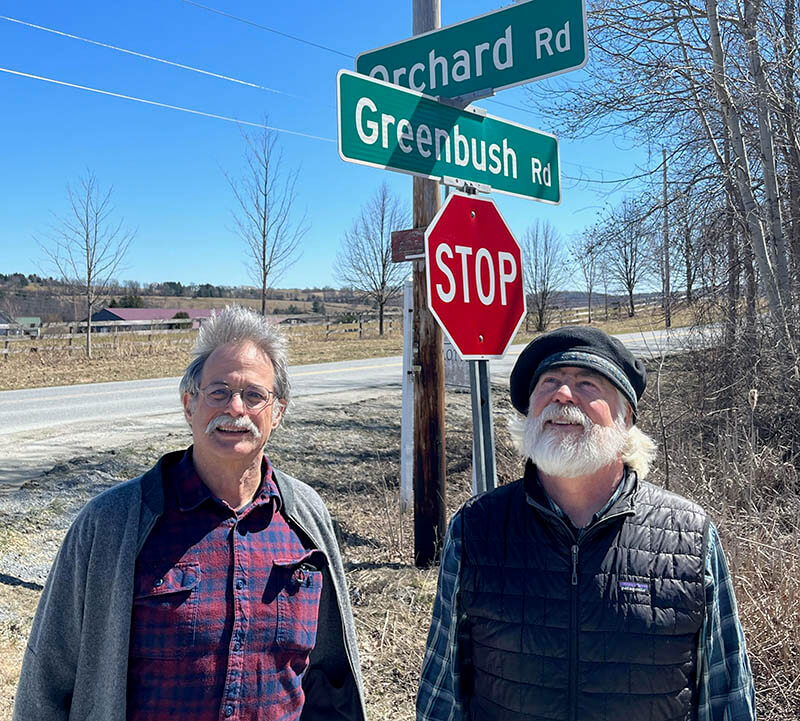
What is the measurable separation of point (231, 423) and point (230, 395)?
0.10m

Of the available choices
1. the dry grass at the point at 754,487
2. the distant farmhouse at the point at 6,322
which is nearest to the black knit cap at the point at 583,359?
the dry grass at the point at 754,487

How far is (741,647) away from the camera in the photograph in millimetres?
1746

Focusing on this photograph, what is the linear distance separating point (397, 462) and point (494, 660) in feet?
21.4

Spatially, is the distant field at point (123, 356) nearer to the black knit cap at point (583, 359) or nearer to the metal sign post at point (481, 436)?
the metal sign post at point (481, 436)

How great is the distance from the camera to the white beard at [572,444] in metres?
1.81

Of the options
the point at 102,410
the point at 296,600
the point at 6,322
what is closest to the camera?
the point at 296,600

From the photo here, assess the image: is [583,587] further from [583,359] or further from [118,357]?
[118,357]

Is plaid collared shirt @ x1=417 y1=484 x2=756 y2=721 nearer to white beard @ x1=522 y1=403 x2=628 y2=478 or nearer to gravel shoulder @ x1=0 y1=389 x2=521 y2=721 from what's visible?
white beard @ x1=522 y1=403 x2=628 y2=478

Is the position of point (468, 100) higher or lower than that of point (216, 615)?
higher

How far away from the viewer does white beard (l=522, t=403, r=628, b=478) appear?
71.2 inches

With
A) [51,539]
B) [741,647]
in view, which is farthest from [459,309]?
[51,539]

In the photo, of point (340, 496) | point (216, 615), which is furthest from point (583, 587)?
point (340, 496)

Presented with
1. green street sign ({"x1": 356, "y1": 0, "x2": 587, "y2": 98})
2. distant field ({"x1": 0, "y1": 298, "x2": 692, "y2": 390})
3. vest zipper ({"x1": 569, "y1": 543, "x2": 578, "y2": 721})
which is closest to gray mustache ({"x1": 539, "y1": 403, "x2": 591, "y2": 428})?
vest zipper ({"x1": 569, "y1": 543, "x2": 578, "y2": 721})

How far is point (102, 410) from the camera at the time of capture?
12406 mm
